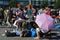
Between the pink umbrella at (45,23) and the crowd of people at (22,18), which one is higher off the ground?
the pink umbrella at (45,23)

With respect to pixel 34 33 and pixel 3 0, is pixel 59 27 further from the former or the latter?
pixel 3 0

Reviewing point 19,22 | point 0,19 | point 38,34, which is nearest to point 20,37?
point 38,34

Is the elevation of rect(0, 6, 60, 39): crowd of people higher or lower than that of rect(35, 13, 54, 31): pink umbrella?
lower

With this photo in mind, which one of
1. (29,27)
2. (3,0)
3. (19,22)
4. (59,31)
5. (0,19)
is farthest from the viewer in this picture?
(3,0)

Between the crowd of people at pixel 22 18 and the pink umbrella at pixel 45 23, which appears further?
the crowd of people at pixel 22 18

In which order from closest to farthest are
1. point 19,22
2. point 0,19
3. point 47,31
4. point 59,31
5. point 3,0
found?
point 47,31
point 59,31
point 19,22
point 0,19
point 3,0

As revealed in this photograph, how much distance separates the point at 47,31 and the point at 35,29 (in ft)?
3.05

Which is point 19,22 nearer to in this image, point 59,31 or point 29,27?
point 29,27

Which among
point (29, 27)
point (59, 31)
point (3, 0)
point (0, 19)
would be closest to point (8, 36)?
point (29, 27)

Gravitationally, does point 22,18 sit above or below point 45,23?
below

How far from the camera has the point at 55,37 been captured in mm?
11102

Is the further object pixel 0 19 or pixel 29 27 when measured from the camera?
pixel 0 19

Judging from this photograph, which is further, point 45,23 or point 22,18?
point 22,18

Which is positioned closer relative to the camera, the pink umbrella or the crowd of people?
the pink umbrella
